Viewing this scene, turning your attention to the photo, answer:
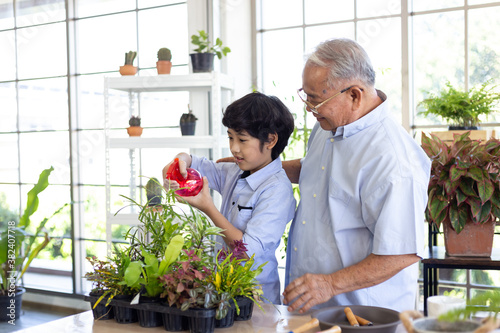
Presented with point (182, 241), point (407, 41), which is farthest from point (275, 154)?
point (407, 41)

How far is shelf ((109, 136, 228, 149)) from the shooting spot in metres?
3.52

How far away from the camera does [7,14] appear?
5.00 metres

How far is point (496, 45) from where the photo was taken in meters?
3.31

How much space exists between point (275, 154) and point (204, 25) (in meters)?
2.27

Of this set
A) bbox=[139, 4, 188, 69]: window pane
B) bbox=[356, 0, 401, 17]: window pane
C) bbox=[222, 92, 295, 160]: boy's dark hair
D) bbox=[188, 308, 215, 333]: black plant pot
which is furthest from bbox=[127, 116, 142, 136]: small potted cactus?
bbox=[188, 308, 215, 333]: black plant pot

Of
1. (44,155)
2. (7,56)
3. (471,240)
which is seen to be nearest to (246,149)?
(471,240)

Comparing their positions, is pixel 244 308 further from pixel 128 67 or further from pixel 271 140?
pixel 128 67

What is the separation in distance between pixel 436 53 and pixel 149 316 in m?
2.86

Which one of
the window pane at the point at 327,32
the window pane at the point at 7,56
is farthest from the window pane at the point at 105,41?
the window pane at the point at 327,32

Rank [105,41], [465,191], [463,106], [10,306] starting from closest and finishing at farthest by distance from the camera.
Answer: [465,191] < [463,106] < [10,306] < [105,41]

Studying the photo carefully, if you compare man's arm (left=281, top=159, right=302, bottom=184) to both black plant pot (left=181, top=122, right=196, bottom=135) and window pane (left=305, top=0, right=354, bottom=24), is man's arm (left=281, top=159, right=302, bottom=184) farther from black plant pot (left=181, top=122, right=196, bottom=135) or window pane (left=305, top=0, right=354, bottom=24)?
window pane (left=305, top=0, right=354, bottom=24)

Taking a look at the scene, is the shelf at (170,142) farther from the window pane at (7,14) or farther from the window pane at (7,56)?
the window pane at (7,14)

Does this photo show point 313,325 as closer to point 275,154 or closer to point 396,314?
point 396,314

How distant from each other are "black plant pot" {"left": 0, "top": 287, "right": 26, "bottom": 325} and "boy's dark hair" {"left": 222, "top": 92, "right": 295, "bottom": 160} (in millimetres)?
3149
